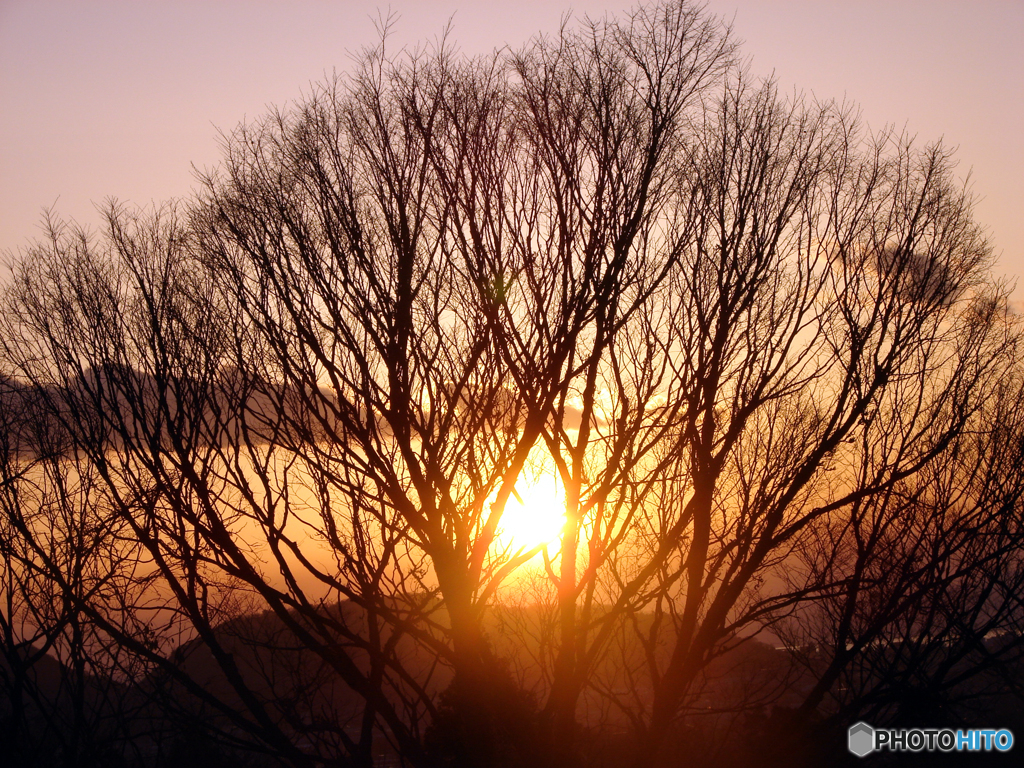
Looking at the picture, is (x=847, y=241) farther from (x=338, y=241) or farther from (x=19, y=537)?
(x=19, y=537)

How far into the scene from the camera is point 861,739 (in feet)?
30.6

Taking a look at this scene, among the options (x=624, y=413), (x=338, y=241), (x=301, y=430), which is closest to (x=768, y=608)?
(x=624, y=413)

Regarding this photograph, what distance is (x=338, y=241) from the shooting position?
22.0 ft

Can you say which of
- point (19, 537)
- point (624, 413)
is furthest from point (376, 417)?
point (19, 537)

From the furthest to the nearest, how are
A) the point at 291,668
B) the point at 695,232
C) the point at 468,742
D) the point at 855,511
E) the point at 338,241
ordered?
the point at 291,668, the point at 855,511, the point at 468,742, the point at 695,232, the point at 338,241

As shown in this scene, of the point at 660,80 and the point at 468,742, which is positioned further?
the point at 468,742

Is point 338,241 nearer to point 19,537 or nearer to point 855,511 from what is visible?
point 855,511

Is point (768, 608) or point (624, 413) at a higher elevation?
point (624, 413)

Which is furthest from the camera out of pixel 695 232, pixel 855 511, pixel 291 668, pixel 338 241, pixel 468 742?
pixel 291 668

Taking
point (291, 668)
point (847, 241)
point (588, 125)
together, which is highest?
point (588, 125)

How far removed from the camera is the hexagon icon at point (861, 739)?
9.12 m

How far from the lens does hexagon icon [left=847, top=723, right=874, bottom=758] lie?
29.9 ft

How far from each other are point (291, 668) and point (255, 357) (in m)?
5.16

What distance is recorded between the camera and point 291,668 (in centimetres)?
1017
